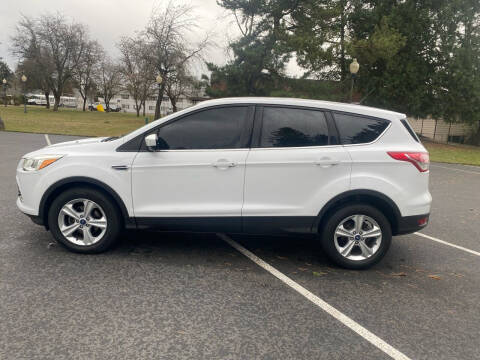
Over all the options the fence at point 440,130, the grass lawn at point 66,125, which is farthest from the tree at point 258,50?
the fence at point 440,130

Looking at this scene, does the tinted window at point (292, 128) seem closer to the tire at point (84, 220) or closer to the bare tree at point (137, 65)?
the tire at point (84, 220)

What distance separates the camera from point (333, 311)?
127 inches

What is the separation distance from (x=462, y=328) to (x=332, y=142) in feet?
6.88

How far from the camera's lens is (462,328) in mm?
3057

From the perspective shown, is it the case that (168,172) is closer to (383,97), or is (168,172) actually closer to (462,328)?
(462,328)

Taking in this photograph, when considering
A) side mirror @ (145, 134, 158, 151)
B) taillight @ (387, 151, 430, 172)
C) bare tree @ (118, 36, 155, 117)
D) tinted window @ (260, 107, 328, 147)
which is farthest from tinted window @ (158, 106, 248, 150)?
bare tree @ (118, 36, 155, 117)

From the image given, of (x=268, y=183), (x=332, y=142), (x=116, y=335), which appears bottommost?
(x=116, y=335)

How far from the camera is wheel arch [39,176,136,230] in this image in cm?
401

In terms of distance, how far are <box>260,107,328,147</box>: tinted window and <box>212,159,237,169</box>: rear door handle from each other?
15.7 inches

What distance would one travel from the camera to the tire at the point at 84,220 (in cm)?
405

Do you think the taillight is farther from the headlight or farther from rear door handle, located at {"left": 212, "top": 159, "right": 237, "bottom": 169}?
the headlight

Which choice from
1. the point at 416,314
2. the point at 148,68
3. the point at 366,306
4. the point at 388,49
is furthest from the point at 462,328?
the point at 148,68

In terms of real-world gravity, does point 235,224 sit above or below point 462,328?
above

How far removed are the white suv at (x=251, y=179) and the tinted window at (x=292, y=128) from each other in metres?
0.01
